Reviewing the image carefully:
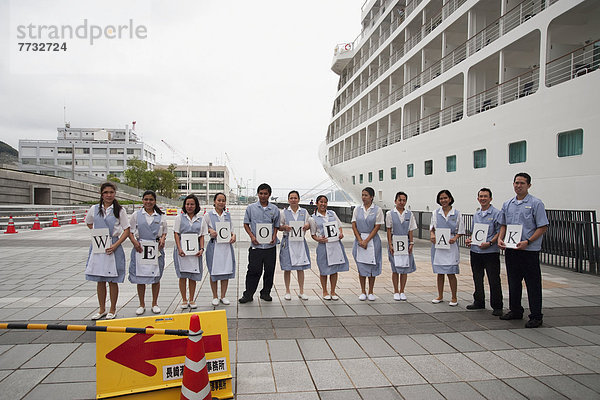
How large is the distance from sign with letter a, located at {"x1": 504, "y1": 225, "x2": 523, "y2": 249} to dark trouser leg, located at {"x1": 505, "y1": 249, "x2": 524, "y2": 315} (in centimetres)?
16

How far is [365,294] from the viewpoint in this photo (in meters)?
6.55

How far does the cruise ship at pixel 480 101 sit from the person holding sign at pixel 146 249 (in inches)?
409

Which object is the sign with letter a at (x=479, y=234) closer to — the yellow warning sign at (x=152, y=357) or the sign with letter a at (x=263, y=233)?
the sign with letter a at (x=263, y=233)

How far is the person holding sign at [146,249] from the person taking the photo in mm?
5492

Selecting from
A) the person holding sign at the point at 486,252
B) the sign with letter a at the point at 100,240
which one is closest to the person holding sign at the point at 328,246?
the person holding sign at the point at 486,252

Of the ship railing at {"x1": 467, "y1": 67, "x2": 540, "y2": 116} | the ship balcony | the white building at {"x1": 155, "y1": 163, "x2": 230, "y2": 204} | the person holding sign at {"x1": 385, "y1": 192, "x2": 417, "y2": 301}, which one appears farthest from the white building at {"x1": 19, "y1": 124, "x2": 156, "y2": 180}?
the person holding sign at {"x1": 385, "y1": 192, "x2": 417, "y2": 301}

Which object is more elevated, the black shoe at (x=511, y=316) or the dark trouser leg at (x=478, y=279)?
the dark trouser leg at (x=478, y=279)

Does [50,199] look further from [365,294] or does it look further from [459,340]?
[459,340]

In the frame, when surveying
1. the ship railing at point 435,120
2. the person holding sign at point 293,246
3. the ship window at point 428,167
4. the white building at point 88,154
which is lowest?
the person holding sign at point 293,246

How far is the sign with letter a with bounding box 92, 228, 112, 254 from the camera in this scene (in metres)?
5.20

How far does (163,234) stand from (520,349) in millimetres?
4884

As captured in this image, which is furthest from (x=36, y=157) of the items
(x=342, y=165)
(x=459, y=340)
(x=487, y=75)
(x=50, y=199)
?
(x=459, y=340)

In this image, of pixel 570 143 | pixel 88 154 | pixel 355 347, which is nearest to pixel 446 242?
pixel 355 347

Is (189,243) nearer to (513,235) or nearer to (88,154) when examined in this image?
(513,235)
